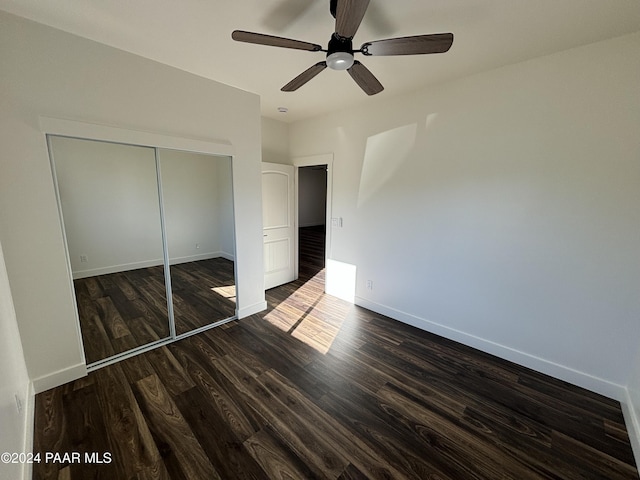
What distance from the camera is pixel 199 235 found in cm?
277

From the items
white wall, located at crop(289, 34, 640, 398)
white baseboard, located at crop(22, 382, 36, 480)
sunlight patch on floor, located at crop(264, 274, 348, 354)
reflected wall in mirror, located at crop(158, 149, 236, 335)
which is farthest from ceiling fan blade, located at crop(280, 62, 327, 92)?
white baseboard, located at crop(22, 382, 36, 480)

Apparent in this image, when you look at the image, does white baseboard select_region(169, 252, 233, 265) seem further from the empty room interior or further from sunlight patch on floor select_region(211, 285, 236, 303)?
sunlight patch on floor select_region(211, 285, 236, 303)

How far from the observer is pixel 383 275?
3.26 m

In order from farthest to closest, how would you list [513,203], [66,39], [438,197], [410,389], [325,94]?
[325,94]
[438,197]
[513,203]
[410,389]
[66,39]

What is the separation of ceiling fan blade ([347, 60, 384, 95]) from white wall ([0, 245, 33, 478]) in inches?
104

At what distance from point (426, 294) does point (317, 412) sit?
178 cm

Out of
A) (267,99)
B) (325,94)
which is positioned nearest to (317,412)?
(325,94)

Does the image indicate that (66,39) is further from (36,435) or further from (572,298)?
(572,298)

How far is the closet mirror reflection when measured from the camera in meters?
2.09

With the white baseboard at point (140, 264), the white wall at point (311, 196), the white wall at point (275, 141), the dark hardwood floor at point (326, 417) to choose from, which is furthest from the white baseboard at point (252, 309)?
the white wall at point (311, 196)

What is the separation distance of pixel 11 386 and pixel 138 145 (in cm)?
186

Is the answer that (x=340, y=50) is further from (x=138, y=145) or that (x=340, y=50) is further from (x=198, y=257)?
(x=198, y=257)

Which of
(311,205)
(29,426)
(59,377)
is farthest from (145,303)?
(311,205)

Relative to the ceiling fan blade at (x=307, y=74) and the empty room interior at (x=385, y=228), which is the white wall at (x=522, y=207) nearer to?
the empty room interior at (x=385, y=228)
